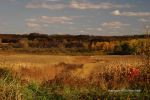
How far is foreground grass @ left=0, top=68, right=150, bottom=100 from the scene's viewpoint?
17.0m

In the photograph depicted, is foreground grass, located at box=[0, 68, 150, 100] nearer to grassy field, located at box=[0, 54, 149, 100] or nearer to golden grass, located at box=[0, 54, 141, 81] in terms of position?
grassy field, located at box=[0, 54, 149, 100]

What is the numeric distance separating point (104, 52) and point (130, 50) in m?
3.67

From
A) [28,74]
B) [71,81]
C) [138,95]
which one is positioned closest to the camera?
[138,95]

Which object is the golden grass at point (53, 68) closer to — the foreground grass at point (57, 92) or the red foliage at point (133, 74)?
the red foliage at point (133, 74)

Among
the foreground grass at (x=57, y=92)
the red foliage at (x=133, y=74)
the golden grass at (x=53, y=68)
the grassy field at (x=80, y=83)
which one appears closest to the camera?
the foreground grass at (x=57, y=92)

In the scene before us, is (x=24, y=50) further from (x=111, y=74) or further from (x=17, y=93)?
(x=17, y=93)

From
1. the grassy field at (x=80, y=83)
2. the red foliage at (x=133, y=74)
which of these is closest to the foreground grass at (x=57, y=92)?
the grassy field at (x=80, y=83)

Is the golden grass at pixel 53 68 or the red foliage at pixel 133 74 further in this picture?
the golden grass at pixel 53 68

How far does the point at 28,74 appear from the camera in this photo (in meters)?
28.4

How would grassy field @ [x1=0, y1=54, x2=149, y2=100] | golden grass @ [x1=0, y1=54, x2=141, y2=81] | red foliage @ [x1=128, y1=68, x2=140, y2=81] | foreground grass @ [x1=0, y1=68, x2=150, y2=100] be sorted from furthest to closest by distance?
golden grass @ [x1=0, y1=54, x2=141, y2=81] → red foliage @ [x1=128, y1=68, x2=140, y2=81] → grassy field @ [x1=0, y1=54, x2=149, y2=100] → foreground grass @ [x1=0, y1=68, x2=150, y2=100]

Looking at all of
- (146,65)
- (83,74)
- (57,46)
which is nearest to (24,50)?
(57,46)

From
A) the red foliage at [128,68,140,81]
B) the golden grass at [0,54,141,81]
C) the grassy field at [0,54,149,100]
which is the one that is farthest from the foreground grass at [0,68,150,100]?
the golden grass at [0,54,141,81]

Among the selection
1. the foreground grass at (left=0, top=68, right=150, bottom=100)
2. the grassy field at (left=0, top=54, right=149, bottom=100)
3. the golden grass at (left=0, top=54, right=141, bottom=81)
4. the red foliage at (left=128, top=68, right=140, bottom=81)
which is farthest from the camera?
the golden grass at (left=0, top=54, right=141, bottom=81)

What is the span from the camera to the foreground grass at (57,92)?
17047 millimetres
